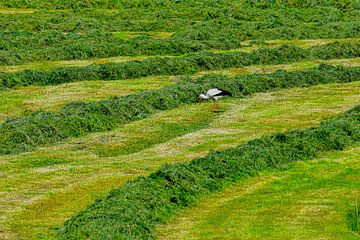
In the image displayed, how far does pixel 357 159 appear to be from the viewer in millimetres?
35062

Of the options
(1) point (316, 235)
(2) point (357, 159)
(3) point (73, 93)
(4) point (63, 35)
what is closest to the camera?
(1) point (316, 235)

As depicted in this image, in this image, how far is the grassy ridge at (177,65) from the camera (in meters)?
61.9

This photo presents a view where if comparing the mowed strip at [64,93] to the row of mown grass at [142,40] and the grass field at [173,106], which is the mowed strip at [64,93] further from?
the row of mown grass at [142,40]

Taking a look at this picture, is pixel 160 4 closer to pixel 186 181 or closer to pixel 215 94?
pixel 215 94

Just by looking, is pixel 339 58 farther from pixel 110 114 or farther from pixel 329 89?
pixel 110 114

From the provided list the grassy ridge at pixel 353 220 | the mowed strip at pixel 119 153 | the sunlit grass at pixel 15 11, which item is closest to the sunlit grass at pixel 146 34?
the sunlit grass at pixel 15 11

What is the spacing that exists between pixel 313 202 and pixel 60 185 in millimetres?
8398

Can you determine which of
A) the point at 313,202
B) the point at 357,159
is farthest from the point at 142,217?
the point at 357,159

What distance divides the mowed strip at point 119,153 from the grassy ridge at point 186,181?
1636 millimetres

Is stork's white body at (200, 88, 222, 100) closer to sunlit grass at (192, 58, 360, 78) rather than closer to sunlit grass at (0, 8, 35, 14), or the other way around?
sunlit grass at (192, 58, 360, 78)

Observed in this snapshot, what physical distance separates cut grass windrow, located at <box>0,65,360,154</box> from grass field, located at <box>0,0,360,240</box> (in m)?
0.16

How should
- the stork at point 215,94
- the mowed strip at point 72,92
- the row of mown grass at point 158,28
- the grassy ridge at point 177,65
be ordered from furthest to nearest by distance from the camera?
the row of mown grass at point 158,28, the grassy ridge at point 177,65, the mowed strip at point 72,92, the stork at point 215,94

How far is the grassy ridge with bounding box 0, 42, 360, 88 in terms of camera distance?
6188 cm

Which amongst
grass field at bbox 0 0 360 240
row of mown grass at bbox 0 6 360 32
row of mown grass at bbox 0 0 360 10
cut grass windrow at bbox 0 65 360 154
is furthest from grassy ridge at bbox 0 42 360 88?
row of mown grass at bbox 0 0 360 10
